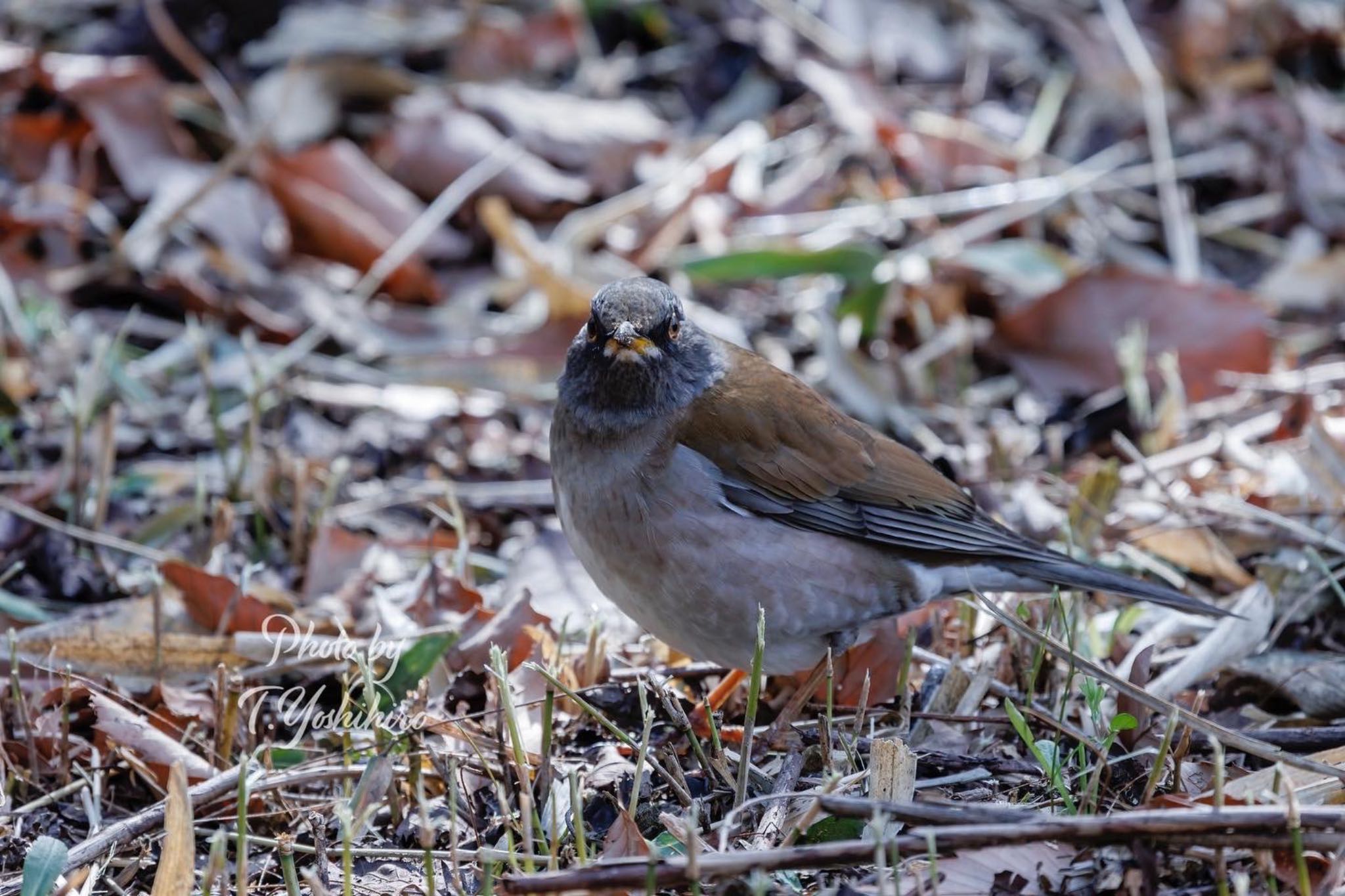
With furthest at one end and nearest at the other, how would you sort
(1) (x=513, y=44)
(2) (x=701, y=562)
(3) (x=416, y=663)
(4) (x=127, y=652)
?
(1) (x=513, y=44) → (4) (x=127, y=652) → (2) (x=701, y=562) → (3) (x=416, y=663)

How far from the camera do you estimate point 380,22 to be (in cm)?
717

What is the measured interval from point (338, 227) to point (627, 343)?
8.37 feet

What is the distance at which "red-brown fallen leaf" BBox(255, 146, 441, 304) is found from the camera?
6.18 meters

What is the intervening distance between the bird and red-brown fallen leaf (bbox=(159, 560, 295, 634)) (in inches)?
32.9

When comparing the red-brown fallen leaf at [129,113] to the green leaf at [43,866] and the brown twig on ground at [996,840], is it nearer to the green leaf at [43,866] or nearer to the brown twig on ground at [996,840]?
the green leaf at [43,866]

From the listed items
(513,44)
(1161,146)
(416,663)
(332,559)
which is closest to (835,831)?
(416,663)

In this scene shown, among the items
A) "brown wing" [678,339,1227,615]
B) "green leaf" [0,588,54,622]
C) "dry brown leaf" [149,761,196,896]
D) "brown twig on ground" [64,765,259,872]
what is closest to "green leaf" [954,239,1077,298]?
"brown wing" [678,339,1227,615]

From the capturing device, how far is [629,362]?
4023 mm

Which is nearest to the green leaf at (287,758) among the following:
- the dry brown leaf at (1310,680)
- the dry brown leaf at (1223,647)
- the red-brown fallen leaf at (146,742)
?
the red-brown fallen leaf at (146,742)

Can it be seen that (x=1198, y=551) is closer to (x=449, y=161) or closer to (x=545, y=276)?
(x=545, y=276)

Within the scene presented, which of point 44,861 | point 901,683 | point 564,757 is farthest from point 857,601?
point 44,861

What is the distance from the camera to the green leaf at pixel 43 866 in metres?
2.85

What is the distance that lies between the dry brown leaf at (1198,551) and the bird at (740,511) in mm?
624

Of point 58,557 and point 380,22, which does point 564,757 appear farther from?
point 380,22
